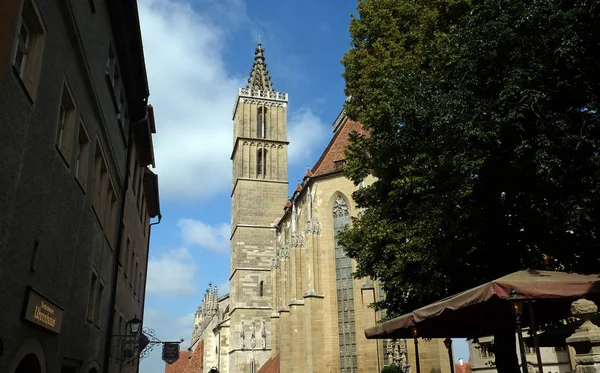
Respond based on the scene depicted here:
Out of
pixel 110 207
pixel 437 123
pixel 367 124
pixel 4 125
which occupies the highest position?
pixel 367 124

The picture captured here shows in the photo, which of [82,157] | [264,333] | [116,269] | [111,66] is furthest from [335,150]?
[82,157]

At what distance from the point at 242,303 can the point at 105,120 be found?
3753 centimetres

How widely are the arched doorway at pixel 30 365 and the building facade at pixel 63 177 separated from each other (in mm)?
18

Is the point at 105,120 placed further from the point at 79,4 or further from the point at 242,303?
the point at 242,303

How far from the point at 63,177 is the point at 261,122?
151ft

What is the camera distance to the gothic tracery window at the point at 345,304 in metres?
29.4

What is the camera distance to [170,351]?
1565 centimetres

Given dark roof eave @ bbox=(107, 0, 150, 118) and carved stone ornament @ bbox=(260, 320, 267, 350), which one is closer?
dark roof eave @ bbox=(107, 0, 150, 118)

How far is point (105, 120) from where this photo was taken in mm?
10781

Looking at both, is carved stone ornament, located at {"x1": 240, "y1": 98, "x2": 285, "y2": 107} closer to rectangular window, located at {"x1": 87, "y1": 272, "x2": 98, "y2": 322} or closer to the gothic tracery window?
the gothic tracery window

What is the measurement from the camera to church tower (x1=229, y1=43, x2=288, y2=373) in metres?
45.7

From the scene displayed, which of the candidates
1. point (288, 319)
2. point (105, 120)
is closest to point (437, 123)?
point (105, 120)

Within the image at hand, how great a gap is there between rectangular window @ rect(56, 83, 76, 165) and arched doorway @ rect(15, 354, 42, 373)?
2708 mm

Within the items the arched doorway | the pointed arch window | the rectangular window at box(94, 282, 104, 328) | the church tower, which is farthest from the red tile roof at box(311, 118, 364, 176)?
the arched doorway
